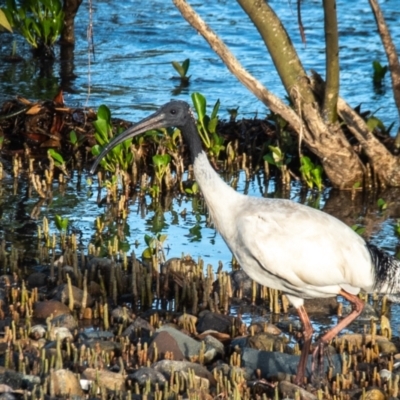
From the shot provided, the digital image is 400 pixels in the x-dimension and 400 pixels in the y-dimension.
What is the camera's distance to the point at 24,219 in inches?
357

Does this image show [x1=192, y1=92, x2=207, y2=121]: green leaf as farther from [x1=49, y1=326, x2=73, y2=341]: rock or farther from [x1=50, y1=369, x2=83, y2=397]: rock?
[x1=50, y1=369, x2=83, y2=397]: rock

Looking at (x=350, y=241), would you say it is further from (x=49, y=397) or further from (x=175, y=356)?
(x=49, y=397)

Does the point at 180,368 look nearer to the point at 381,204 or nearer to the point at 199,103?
the point at 381,204

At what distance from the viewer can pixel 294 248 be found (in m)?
6.14

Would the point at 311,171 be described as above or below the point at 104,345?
above

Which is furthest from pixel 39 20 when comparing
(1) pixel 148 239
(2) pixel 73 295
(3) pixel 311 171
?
(2) pixel 73 295

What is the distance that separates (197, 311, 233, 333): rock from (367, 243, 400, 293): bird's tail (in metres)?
0.97

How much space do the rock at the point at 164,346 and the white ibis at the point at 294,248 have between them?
586mm

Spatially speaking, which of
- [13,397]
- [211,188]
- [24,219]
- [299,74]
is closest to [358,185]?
[299,74]

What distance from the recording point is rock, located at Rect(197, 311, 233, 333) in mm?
6773

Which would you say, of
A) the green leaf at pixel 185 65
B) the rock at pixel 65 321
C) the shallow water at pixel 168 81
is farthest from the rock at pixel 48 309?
the green leaf at pixel 185 65

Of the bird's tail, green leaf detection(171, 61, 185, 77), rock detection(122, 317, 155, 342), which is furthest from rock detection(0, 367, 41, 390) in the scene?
green leaf detection(171, 61, 185, 77)

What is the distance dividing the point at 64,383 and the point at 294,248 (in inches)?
59.6

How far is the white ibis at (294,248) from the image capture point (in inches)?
241
